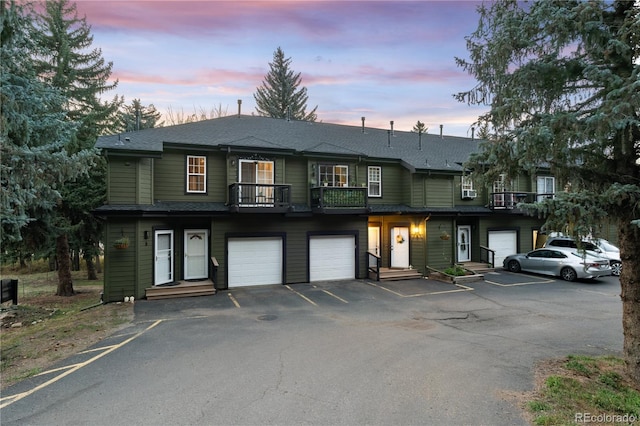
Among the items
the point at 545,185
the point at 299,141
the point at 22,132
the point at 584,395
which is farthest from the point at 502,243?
the point at 22,132

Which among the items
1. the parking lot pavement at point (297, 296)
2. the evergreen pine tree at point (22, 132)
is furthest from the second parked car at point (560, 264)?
the evergreen pine tree at point (22, 132)

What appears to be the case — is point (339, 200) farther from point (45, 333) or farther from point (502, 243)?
point (502, 243)

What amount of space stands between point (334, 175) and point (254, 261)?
564 centimetres

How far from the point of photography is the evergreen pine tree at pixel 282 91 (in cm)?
4066

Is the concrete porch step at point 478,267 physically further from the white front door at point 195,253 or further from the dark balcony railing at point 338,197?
the white front door at point 195,253

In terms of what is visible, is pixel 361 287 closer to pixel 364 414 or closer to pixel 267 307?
pixel 267 307

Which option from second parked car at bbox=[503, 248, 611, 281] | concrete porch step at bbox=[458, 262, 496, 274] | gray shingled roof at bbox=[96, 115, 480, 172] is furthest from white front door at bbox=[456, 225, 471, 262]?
gray shingled roof at bbox=[96, 115, 480, 172]

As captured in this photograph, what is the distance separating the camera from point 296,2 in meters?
11.5

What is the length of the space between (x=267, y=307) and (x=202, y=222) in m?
5.25

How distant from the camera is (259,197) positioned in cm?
1396

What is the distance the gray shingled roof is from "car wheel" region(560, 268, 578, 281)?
711 centimetres

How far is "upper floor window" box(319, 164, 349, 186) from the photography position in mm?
15781

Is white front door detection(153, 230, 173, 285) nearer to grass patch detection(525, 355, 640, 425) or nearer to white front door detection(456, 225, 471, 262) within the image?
grass patch detection(525, 355, 640, 425)

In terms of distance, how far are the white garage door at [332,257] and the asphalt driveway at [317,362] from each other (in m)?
3.34
